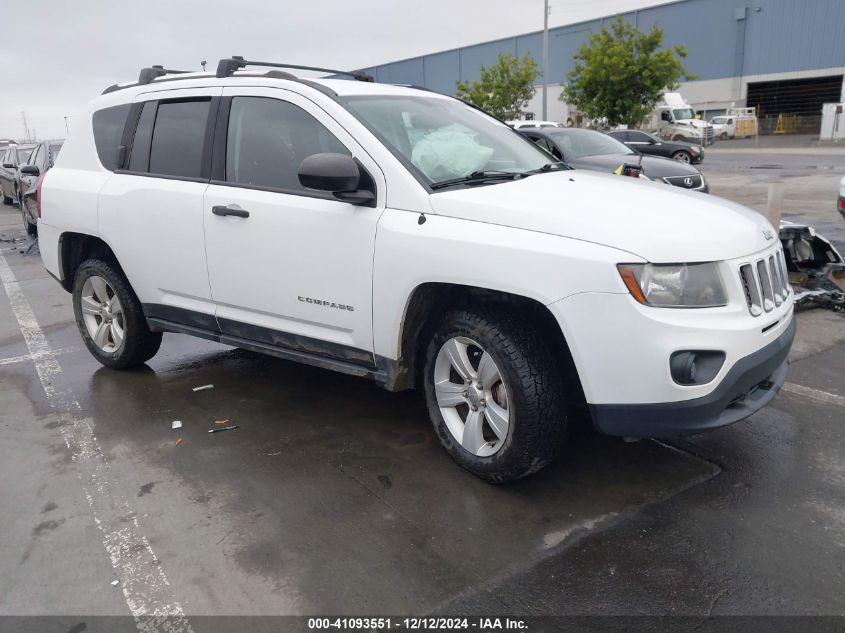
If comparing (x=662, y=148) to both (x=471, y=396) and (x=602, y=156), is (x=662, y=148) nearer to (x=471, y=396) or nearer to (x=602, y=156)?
(x=602, y=156)

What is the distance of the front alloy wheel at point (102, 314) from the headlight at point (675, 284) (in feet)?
12.2

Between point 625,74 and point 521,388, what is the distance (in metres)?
34.3

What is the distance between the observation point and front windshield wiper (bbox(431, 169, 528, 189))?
11.4 ft

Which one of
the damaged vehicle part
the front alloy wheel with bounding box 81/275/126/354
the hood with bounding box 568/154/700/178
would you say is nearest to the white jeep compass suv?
the front alloy wheel with bounding box 81/275/126/354

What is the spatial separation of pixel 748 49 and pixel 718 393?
50.1 m

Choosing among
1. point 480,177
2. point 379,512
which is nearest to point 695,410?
point 379,512

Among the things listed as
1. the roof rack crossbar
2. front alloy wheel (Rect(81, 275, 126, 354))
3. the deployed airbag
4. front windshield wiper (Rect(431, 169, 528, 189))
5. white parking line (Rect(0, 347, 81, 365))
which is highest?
the roof rack crossbar

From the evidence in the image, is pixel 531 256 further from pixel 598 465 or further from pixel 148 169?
pixel 148 169

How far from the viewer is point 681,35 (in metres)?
48.3

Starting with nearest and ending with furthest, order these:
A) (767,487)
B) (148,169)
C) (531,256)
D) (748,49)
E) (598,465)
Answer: (531,256) < (767,487) < (598,465) < (148,169) < (748,49)

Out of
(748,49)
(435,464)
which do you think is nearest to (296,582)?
(435,464)

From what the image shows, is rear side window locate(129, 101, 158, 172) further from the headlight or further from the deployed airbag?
the headlight

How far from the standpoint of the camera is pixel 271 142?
4.01 m

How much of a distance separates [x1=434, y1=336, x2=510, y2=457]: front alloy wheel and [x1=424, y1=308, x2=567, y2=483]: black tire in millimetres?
68
